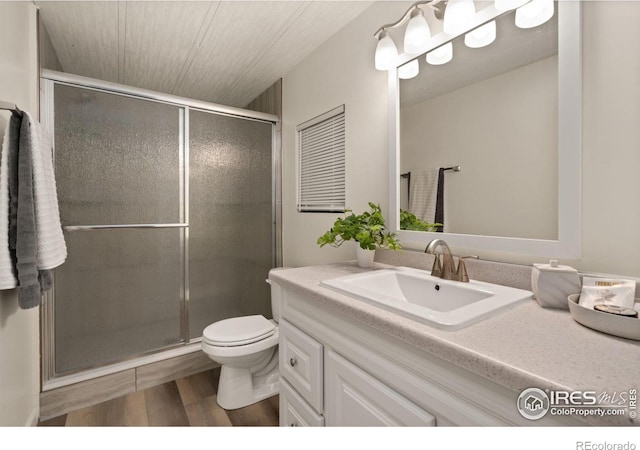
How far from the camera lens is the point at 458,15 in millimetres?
1091

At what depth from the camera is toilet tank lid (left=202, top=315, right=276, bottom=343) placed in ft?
5.43

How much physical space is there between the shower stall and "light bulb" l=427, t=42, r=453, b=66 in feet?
4.87

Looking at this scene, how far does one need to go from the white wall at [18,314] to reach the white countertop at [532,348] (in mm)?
1460

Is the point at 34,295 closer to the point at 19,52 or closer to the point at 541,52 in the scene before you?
the point at 19,52

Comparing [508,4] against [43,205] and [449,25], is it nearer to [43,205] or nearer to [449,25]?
[449,25]

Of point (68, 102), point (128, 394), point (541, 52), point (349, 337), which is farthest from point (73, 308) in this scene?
point (541, 52)

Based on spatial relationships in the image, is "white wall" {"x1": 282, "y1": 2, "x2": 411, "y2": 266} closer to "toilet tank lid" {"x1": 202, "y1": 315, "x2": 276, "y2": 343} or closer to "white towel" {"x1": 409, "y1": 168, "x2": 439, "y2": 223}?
"white towel" {"x1": 409, "y1": 168, "x2": 439, "y2": 223}

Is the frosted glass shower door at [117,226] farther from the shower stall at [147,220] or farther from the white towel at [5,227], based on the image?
the white towel at [5,227]

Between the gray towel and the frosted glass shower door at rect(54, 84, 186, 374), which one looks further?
the frosted glass shower door at rect(54, 84, 186, 374)

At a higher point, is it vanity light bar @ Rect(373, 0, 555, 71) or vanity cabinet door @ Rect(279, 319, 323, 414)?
vanity light bar @ Rect(373, 0, 555, 71)

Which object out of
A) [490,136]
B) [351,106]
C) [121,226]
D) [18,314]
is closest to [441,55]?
[490,136]

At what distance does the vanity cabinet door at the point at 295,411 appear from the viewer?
101 cm

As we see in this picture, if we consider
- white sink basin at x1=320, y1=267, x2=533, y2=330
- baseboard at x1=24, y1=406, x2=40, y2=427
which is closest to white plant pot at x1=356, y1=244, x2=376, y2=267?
white sink basin at x1=320, y1=267, x2=533, y2=330
